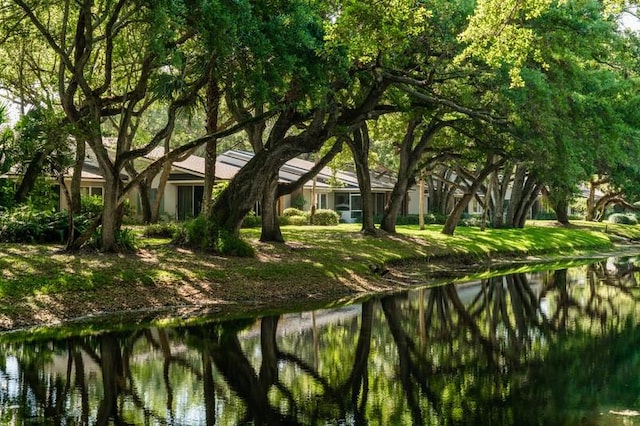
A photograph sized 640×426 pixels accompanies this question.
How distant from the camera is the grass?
56.6 feet

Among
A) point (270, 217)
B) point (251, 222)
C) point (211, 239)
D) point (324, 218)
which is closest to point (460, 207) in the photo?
point (251, 222)

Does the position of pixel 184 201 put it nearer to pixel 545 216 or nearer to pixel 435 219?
pixel 435 219

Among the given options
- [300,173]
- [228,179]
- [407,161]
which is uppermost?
[300,173]

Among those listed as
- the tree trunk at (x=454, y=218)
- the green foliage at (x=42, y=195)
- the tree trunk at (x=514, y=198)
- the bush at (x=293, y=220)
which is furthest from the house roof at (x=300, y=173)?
the green foliage at (x=42, y=195)

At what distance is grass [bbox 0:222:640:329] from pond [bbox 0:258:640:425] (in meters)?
2.29

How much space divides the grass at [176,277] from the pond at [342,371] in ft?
7.52

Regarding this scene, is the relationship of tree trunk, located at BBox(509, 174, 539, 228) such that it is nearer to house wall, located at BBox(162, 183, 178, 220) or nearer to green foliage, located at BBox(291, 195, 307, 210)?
green foliage, located at BBox(291, 195, 307, 210)

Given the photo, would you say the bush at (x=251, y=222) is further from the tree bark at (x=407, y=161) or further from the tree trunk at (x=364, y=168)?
the tree trunk at (x=364, y=168)

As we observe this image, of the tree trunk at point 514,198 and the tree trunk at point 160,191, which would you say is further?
the tree trunk at point 514,198

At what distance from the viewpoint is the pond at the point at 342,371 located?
9.57 metres

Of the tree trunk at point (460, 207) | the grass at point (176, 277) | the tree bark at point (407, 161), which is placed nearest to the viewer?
the grass at point (176, 277)

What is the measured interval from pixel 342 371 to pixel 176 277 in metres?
9.03

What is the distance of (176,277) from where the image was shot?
20328mm

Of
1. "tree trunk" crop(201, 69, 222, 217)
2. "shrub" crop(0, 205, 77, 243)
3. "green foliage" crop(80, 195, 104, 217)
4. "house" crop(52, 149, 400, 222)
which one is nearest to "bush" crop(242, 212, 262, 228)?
"house" crop(52, 149, 400, 222)
